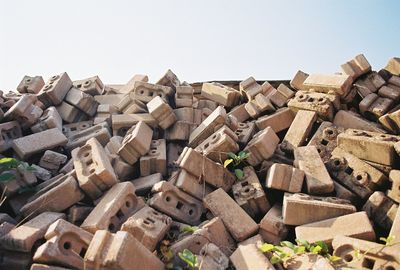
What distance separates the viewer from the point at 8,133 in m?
5.55

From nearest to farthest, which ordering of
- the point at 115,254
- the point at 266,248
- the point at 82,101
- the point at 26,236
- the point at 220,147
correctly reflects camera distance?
the point at 115,254, the point at 26,236, the point at 266,248, the point at 220,147, the point at 82,101

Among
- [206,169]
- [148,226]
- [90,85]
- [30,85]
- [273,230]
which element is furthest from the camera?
[90,85]

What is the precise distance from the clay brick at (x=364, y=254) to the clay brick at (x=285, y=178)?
38.0 inches

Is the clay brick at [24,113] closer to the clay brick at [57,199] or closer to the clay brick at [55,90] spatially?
the clay brick at [55,90]

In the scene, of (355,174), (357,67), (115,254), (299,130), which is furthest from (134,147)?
(357,67)

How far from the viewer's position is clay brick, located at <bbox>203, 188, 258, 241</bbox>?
419 cm

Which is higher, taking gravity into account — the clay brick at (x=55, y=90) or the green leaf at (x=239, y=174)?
the clay brick at (x=55, y=90)

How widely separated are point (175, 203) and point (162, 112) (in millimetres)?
1892

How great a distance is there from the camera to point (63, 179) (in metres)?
4.68

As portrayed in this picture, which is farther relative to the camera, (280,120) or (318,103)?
(280,120)

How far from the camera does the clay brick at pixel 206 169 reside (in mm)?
4773

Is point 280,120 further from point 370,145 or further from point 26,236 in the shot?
point 26,236

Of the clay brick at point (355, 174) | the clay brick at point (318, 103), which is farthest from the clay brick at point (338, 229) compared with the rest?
the clay brick at point (318, 103)

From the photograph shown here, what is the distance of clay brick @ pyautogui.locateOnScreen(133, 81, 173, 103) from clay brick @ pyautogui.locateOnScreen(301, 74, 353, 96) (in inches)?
101
